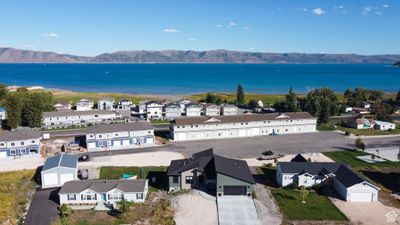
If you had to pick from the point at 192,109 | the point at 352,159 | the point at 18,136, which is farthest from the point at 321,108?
the point at 18,136

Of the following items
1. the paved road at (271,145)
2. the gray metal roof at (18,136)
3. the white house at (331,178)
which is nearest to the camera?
the white house at (331,178)

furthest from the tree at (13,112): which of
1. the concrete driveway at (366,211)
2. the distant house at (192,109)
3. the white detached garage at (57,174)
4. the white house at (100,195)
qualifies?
the concrete driveway at (366,211)

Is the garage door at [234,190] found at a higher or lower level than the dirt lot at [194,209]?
higher

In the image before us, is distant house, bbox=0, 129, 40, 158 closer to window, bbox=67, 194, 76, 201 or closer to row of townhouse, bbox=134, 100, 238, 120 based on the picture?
window, bbox=67, 194, 76, 201

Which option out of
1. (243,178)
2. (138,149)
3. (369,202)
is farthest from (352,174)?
(138,149)

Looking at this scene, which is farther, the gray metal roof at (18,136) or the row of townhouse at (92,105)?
the row of townhouse at (92,105)

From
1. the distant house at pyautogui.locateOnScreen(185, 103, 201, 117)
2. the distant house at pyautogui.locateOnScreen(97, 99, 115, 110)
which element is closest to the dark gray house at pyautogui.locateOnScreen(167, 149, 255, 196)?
the distant house at pyautogui.locateOnScreen(185, 103, 201, 117)

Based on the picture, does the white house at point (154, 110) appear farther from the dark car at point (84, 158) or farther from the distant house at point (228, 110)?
the dark car at point (84, 158)
